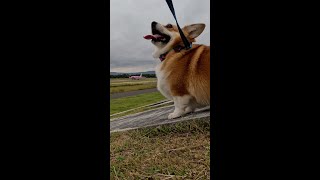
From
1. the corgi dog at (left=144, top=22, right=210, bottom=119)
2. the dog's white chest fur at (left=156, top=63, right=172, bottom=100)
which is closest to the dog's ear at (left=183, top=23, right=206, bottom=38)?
the corgi dog at (left=144, top=22, right=210, bottom=119)

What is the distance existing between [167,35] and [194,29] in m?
0.13

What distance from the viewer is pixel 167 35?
50.2 inches

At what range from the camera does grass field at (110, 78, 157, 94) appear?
122cm

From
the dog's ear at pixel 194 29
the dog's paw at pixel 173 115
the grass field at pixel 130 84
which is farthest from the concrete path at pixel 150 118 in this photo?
the dog's ear at pixel 194 29

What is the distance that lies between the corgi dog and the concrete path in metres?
0.03

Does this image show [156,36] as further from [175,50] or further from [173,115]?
[173,115]

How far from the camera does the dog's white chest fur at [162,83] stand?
1364mm

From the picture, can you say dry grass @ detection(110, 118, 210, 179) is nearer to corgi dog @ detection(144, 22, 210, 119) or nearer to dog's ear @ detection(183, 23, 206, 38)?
corgi dog @ detection(144, 22, 210, 119)

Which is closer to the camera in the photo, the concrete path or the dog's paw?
the concrete path

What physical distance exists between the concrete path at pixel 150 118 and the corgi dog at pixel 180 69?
3 cm

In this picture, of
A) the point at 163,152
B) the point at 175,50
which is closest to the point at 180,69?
the point at 175,50
